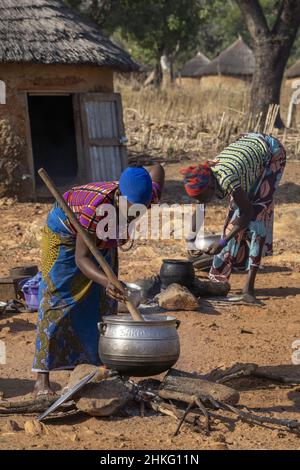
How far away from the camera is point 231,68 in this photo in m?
35.0

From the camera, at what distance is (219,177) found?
6.90 m

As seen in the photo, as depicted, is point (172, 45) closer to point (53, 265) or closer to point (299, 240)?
point (299, 240)

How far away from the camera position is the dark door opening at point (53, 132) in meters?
16.0

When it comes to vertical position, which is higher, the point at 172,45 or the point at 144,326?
the point at 172,45

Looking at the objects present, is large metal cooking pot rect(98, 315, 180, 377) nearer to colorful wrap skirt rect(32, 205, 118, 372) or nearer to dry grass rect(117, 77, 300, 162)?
colorful wrap skirt rect(32, 205, 118, 372)

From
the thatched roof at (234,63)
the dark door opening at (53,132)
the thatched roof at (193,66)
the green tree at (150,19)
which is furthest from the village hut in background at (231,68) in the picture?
the dark door opening at (53,132)

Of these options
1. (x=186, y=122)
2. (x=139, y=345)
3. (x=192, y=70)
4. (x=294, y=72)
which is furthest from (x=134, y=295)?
(x=192, y=70)

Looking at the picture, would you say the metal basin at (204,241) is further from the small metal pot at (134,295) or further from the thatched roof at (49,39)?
the thatched roof at (49,39)

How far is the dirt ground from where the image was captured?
431cm

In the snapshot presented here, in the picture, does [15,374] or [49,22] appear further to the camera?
[49,22]

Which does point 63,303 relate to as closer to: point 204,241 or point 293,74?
point 204,241

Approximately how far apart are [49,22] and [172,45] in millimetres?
18564

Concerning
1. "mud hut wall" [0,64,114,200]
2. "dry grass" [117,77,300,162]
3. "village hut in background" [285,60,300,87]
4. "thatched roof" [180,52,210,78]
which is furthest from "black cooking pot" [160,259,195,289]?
"thatched roof" [180,52,210,78]

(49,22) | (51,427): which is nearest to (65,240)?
(51,427)
